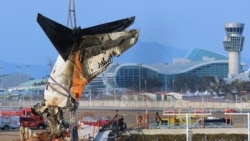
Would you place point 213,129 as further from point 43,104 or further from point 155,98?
point 155,98

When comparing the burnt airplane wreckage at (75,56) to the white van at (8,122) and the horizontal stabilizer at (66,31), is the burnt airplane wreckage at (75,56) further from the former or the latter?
the white van at (8,122)

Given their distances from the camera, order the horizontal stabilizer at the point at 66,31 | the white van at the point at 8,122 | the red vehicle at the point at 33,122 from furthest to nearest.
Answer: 1. the white van at the point at 8,122
2. the red vehicle at the point at 33,122
3. the horizontal stabilizer at the point at 66,31

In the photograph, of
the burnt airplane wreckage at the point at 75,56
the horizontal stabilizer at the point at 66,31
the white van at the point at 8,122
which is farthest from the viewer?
the white van at the point at 8,122

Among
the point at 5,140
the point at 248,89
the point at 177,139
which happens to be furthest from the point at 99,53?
the point at 248,89

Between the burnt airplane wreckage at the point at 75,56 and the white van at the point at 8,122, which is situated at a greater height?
the burnt airplane wreckage at the point at 75,56

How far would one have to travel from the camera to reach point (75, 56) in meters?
23.8

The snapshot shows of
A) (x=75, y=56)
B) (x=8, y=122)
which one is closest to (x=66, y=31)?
(x=75, y=56)

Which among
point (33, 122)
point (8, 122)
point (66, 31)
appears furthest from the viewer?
point (8, 122)

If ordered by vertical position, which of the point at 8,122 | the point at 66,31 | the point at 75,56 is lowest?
the point at 8,122

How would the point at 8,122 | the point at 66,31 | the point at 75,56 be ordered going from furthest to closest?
1. the point at 8,122
2. the point at 75,56
3. the point at 66,31

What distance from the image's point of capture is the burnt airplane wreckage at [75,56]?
73.8ft

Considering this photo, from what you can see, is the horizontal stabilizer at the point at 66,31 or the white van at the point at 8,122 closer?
the horizontal stabilizer at the point at 66,31

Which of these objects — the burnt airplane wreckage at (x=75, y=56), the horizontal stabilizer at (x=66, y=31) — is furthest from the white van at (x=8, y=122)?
the horizontal stabilizer at (x=66, y=31)

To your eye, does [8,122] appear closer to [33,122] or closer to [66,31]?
[33,122]
